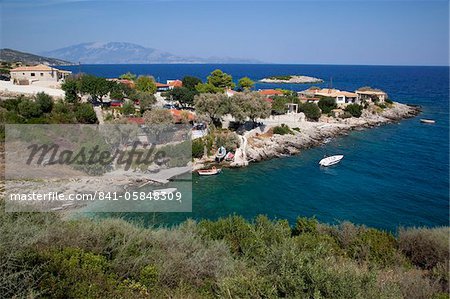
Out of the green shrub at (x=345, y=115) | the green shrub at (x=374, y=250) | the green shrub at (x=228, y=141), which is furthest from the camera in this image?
the green shrub at (x=345, y=115)

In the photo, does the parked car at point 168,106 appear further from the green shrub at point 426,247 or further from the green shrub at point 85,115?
the green shrub at point 426,247

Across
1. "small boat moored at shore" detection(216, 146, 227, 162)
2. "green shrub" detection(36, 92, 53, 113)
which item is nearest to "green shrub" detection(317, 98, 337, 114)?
"small boat moored at shore" detection(216, 146, 227, 162)

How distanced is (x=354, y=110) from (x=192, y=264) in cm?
4409

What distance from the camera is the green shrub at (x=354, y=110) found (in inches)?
1895

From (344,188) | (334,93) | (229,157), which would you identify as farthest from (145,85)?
(344,188)

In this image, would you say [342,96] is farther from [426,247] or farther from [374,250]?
[374,250]

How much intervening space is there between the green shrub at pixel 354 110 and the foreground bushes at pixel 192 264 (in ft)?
121

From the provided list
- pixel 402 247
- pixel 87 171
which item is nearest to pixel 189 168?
pixel 87 171

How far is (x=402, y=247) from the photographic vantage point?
13602mm

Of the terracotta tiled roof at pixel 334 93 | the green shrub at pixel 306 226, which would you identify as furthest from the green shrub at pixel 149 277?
the terracotta tiled roof at pixel 334 93

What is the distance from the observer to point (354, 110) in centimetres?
4822

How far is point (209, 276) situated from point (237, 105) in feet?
87.4

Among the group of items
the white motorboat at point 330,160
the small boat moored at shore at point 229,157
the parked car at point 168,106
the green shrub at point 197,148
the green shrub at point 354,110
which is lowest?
the white motorboat at point 330,160

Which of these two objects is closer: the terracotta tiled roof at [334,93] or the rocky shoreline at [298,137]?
the rocky shoreline at [298,137]
